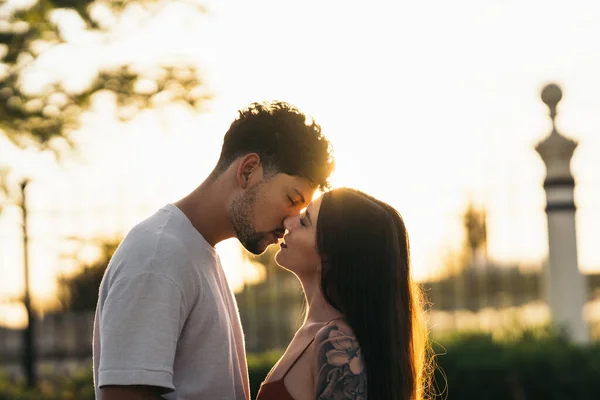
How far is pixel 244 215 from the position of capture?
11.4 feet

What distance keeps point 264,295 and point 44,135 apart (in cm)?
273

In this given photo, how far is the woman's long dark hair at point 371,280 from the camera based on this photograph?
342 cm

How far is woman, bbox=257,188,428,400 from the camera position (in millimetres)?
3365

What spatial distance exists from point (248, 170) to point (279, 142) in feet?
0.49

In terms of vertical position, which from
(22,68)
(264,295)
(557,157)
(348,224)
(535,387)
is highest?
(22,68)

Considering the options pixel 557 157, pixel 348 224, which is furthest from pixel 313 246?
pixel 557 157

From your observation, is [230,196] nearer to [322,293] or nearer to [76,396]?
[322,293]

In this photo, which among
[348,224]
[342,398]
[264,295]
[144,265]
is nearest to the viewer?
[144,265]

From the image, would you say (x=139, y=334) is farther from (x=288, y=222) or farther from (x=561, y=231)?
(x=561, y=231)

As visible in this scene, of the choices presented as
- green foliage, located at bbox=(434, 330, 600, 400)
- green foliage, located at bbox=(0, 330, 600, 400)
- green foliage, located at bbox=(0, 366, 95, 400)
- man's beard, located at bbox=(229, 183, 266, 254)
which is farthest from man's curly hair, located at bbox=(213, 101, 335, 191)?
green foliage, located at bbox=(0, 366, 95, 400)

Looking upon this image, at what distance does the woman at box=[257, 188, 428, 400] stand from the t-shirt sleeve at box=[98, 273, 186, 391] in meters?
0.54

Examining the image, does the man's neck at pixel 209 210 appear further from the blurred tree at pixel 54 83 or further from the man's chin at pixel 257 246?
the blurred tree at pixel 54 83

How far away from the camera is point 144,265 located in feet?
10.1

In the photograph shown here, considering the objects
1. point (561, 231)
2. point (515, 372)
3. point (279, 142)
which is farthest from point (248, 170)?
point (561, 231)
